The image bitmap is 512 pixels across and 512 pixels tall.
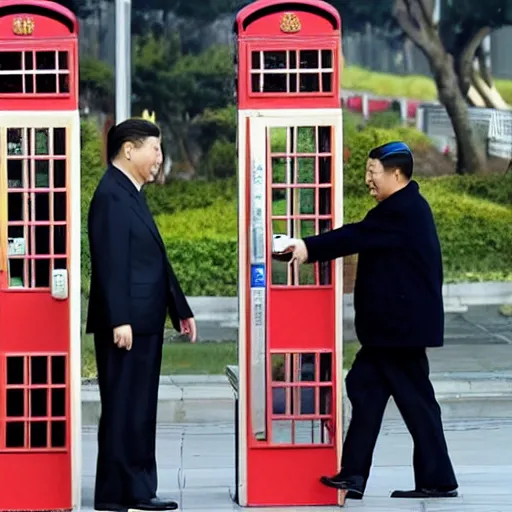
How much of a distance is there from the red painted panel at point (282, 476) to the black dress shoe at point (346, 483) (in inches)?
3.1

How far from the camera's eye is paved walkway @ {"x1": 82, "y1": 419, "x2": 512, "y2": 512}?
21.6 ft

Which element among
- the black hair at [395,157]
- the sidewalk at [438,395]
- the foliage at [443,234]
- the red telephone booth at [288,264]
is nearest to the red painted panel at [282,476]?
the red telephone booth at [288,264]

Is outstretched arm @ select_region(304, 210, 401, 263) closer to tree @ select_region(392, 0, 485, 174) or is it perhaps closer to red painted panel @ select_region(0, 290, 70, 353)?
red painted panel @ select_region(0, 290, 70, 353)

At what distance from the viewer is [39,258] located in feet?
20.4

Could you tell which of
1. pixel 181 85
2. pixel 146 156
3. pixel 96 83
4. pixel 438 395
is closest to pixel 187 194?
pixel 181 85

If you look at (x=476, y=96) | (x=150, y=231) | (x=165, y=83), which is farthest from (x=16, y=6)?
(x=476, y=96)

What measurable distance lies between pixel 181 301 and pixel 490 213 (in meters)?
6.47

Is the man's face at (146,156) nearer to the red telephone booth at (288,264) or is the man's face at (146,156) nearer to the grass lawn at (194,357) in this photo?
the red telephone booth at (288,264)

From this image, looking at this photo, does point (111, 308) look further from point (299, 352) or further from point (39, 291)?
point (299, 352)

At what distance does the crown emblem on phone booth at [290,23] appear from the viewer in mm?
6148

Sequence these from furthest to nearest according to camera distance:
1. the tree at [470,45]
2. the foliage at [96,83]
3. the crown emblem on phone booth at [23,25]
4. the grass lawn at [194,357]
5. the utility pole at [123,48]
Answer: the tree at [470,45] < the foliage at [96,83] < the utility pole at [123,48] < the grass lawn at [194,357] < the crown emblem on phone booth at [23,25]

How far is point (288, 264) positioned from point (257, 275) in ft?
0.52

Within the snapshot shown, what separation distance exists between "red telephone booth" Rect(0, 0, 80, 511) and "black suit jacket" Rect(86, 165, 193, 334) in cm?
13

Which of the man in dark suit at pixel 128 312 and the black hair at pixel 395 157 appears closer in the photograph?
the man in dark suit at pixel 128 312
